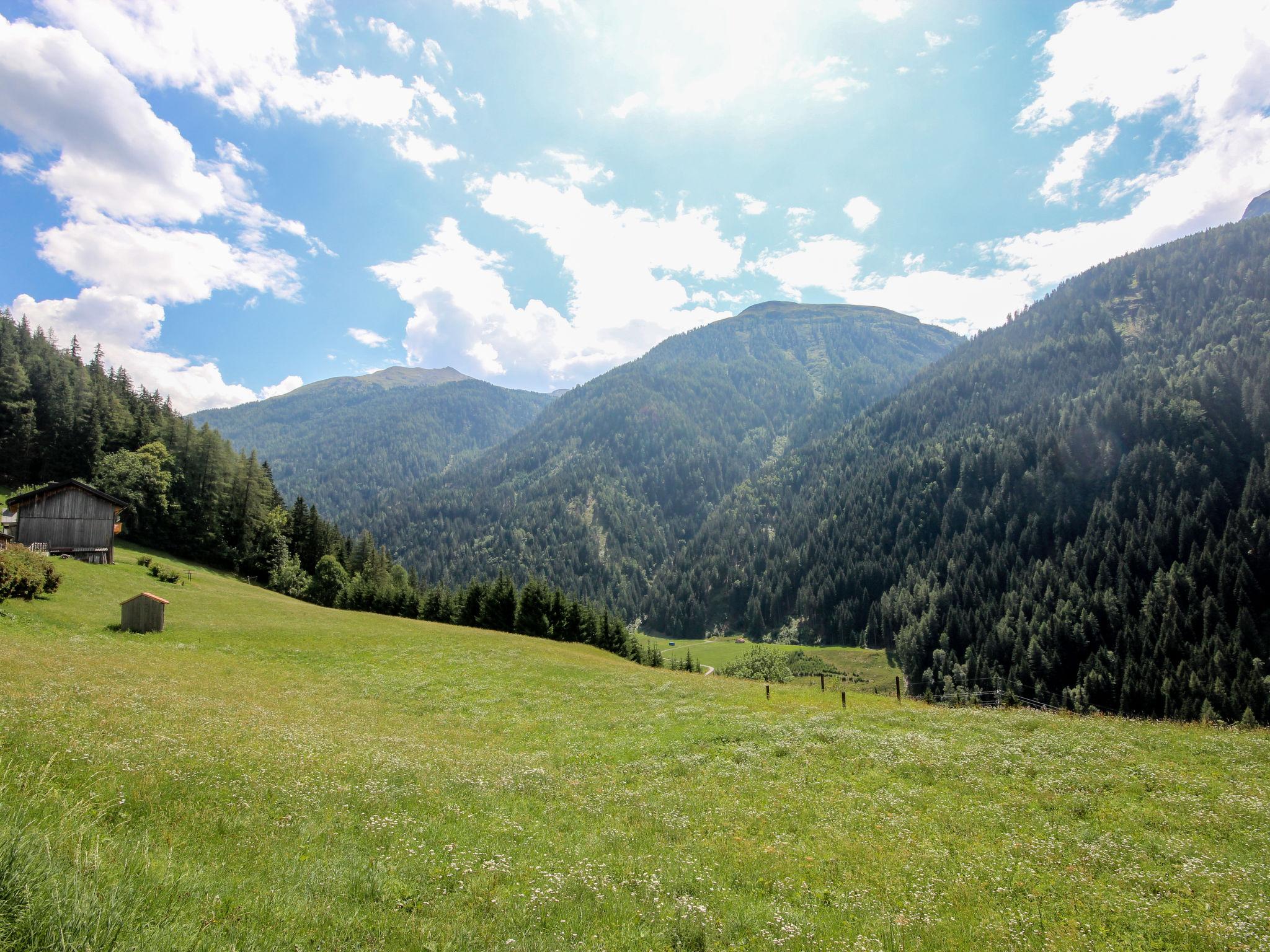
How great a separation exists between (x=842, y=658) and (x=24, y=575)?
180567mm

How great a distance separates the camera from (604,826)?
13.5 metres

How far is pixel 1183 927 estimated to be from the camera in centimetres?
926

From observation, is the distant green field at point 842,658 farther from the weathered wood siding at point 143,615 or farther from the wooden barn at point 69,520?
the wooden barn at point 69,520

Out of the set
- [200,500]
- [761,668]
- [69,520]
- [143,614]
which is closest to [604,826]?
[143,614]

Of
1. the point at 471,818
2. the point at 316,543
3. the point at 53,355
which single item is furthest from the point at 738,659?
the point at 53,355

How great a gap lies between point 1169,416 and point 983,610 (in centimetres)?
10528

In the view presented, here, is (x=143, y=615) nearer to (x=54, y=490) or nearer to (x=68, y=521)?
(x=68, y=521)

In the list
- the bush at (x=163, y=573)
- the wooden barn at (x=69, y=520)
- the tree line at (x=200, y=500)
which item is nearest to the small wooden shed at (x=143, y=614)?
the bush at (x=163, y=573)

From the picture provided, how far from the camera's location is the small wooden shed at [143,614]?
116 feet

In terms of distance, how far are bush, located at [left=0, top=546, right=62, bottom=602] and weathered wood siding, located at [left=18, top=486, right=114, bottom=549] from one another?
23286 millimetres

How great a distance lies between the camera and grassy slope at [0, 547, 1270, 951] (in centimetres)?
756

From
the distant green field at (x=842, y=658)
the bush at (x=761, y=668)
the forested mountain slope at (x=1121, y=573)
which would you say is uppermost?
the forested mountain slope at (x=1121, y=573)

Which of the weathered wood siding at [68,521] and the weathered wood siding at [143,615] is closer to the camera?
the weathered wood siding at [143,615]

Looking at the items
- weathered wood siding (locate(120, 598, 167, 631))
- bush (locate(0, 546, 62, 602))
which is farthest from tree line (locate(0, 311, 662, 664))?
bush (locate(0, 546, 62, 602))
